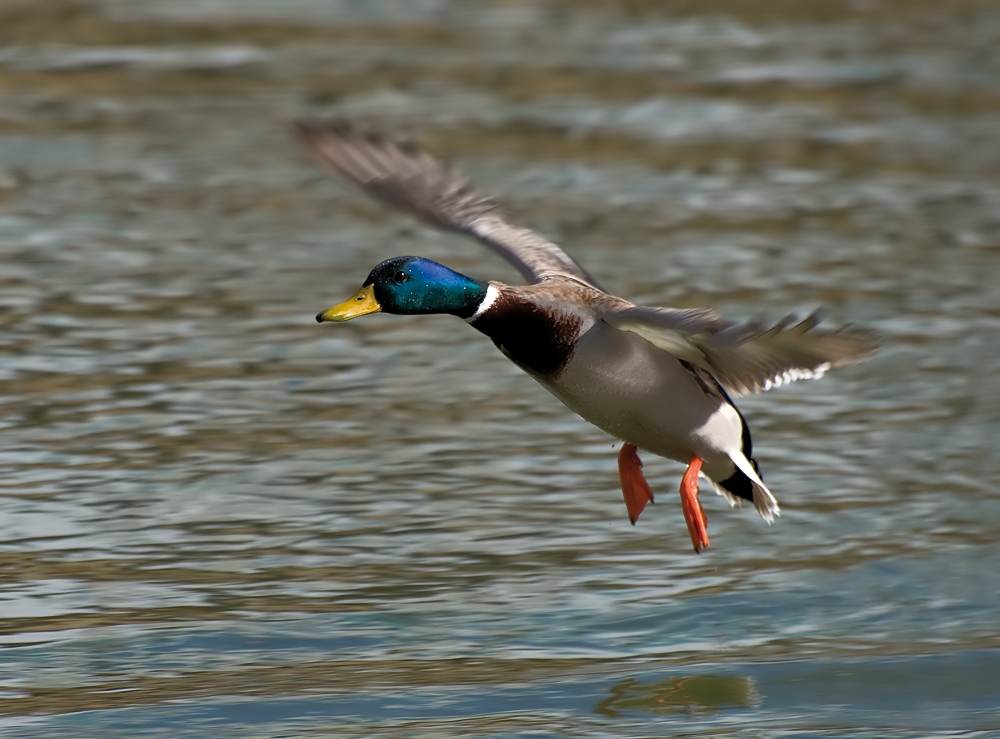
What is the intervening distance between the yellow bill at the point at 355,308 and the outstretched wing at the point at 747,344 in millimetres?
753

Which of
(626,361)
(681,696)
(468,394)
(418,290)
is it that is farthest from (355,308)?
(468,394)

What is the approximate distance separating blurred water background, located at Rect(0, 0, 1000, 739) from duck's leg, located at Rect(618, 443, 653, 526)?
0.23 m

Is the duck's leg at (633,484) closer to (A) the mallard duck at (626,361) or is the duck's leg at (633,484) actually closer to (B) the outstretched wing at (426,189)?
(A) the mallard duck at (626,361)

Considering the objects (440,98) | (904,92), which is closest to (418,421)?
(440,98)

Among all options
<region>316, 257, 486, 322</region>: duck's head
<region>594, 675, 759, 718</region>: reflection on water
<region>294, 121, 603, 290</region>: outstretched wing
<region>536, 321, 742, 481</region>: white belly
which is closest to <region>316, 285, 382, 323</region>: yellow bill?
<region>316, 257, 486, 322</region>: duck's head

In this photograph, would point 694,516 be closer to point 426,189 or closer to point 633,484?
point 633,484

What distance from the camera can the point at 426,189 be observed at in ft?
24.8

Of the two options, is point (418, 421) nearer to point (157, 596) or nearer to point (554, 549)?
point (554, 549)

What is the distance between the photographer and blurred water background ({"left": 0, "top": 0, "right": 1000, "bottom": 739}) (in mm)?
5922

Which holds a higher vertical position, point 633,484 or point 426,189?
point 426,189

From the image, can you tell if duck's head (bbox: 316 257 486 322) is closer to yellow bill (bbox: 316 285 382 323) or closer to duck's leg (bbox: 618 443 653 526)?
yellow bill (bbox: 316 285 382 323)

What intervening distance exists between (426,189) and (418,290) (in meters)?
1.18

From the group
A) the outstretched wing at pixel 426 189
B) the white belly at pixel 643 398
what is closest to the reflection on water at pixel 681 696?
the white belly at pixel 643 398

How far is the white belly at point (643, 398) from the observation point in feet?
20.7
